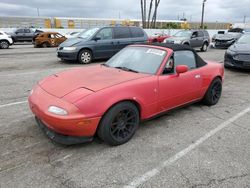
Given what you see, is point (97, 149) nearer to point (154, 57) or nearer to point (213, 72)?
point (154, 57)

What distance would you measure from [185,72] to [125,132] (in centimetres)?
160

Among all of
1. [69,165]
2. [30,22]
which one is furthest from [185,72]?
[30,22]

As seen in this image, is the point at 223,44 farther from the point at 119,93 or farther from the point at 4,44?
the point at 119,93

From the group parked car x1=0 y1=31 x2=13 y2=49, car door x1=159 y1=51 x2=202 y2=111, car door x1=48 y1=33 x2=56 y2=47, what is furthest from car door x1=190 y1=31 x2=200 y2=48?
parked car x1=0 y1=31 x2=13 y2=49

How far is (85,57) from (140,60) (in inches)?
267

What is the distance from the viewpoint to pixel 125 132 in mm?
3402

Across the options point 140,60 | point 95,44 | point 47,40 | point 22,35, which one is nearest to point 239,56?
point 140,60

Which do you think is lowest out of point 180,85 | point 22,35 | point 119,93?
point 180,85

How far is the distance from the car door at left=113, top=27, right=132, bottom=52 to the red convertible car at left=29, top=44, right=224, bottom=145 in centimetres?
680

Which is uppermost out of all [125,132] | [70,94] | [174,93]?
[70,94]

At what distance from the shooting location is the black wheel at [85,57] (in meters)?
10.3

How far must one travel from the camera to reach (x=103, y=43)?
1074 centimetres

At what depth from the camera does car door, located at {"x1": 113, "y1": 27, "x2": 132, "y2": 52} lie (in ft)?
36.6

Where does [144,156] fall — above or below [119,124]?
below
